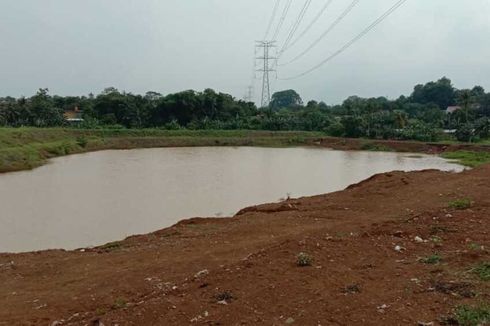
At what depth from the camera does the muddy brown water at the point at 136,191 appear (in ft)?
44.2

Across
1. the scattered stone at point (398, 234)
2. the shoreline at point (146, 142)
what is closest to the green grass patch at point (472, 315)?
the scattered stone at point (398, 234)

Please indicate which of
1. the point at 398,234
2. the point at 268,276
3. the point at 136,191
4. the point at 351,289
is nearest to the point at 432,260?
the point at 351,289

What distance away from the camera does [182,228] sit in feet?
38.0

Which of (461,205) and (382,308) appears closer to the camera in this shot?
(382,308)

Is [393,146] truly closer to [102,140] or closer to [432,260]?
[102,140]

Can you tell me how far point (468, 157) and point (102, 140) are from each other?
105 ft

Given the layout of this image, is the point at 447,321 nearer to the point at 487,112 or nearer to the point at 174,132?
the point at 174,132

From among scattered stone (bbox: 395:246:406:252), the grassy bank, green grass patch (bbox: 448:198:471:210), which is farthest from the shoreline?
scattered stone (bbox: 395:246:406:252)

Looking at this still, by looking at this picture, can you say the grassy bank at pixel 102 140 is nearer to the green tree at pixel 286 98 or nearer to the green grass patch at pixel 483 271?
the green grass patch at pixel 483 271

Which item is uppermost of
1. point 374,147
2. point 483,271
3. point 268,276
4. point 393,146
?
point 483,271

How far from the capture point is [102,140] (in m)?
47.3

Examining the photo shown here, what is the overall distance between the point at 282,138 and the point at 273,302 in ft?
162

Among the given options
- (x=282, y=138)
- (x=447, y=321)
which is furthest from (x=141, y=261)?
(x=282, y=138)

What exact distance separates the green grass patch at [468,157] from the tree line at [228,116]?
8.21m
